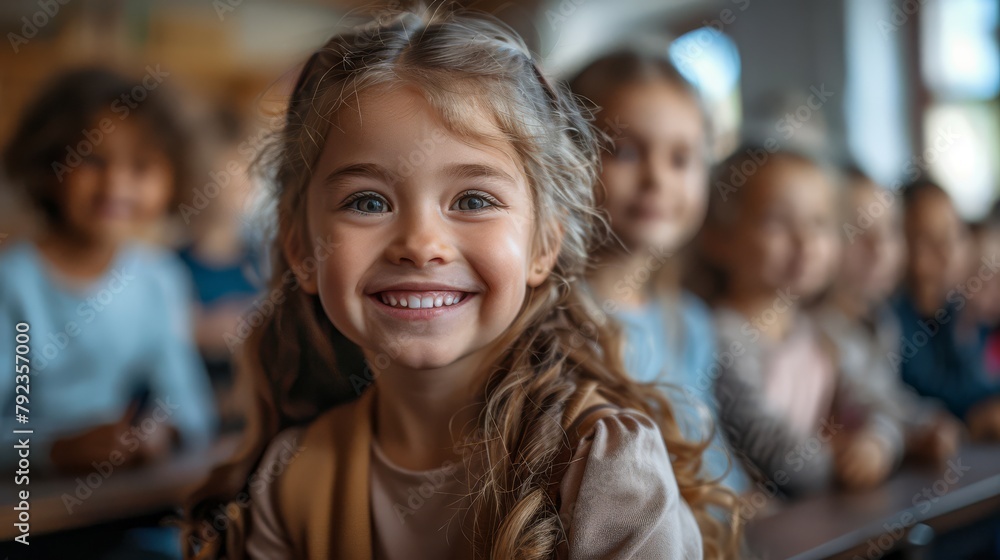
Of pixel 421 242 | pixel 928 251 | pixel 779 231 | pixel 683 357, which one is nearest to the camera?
pixel 421 242

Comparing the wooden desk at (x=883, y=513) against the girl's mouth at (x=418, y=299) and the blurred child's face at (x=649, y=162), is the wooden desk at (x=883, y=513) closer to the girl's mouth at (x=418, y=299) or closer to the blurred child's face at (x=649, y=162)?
the blurred child's face at (x=649, y=162)

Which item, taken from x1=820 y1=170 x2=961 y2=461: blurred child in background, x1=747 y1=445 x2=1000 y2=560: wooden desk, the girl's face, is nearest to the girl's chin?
the girl's face

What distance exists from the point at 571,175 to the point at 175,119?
2.91 feet

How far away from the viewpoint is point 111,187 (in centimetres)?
104

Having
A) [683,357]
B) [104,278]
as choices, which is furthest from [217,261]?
[683,357]

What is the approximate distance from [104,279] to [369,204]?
0.71m

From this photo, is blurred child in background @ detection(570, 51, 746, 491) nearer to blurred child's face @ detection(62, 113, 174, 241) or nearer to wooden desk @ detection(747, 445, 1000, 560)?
wooden desk @ detection(747, 445, 1000, 560)

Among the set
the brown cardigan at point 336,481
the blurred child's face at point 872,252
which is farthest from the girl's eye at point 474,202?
the blurred child's face at point 872,252

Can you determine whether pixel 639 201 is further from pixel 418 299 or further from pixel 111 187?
pixel 111 187

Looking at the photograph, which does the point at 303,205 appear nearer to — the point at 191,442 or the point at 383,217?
the point at 383,217

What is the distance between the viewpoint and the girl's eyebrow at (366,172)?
51cm

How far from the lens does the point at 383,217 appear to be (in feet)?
1.69

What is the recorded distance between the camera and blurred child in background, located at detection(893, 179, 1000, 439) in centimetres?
157

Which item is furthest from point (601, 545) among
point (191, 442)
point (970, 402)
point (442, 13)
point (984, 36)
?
point (984, 36)
